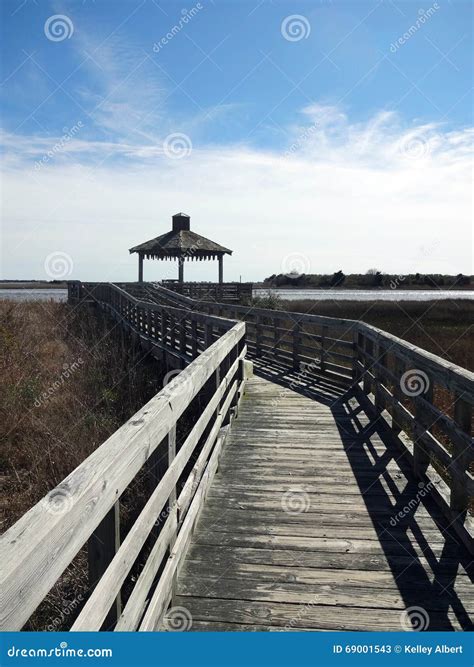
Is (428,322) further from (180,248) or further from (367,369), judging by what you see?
(367,369)

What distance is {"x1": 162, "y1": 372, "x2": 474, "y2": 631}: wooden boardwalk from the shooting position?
2.76m

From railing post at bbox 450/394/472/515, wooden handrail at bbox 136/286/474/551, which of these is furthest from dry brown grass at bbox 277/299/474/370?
railing post at bbox 450/394/472/515

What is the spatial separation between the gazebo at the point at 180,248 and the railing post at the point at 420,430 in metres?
24.0

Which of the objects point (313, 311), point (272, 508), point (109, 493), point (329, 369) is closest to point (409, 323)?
point (313, 311)

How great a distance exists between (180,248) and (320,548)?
84.1 ft

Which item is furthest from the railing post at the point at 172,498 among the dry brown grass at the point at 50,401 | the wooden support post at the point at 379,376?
the wooden support post at the point at 379,376

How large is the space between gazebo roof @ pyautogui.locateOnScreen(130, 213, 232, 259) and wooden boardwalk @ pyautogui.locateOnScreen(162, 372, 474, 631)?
23.7 m

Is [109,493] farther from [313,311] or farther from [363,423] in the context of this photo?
[313,311]

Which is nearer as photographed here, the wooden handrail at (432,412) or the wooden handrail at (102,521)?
the wooden handrail at (102,521)

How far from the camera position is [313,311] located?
36562 mm

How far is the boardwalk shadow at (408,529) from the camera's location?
2871 millimetres

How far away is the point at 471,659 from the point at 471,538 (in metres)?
1.15

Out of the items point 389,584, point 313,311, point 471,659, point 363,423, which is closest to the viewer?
point 471,659

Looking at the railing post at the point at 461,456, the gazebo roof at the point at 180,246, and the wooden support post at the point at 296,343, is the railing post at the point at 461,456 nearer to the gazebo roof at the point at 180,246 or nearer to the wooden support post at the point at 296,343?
the wooden support post at the point at 296,343
